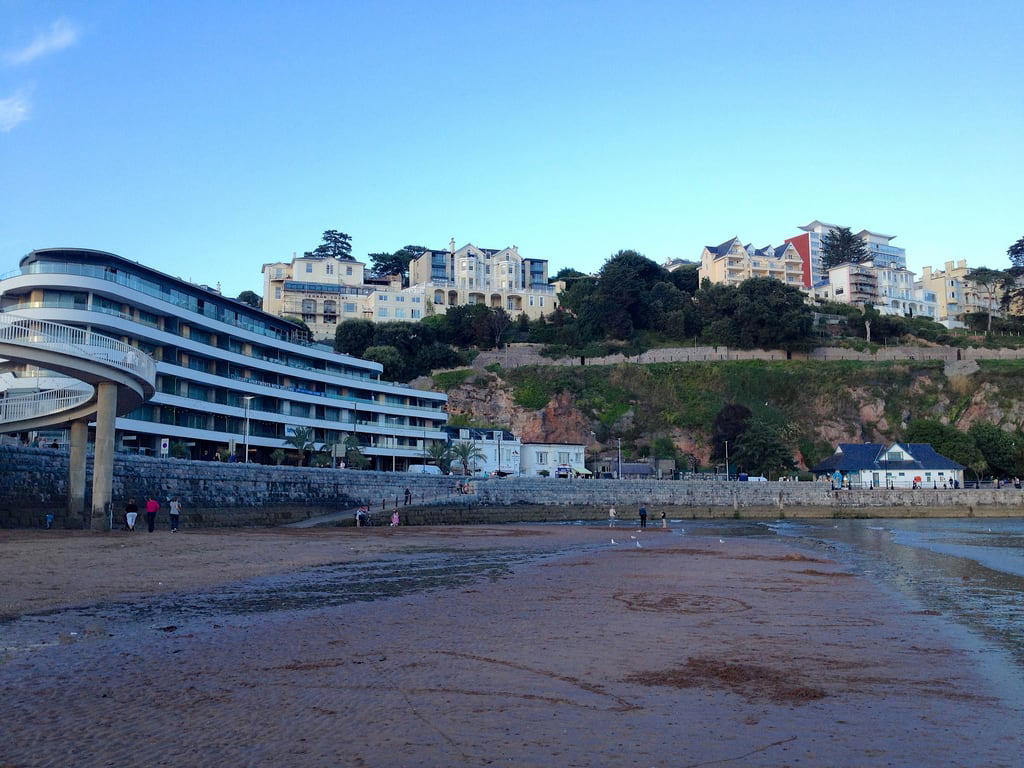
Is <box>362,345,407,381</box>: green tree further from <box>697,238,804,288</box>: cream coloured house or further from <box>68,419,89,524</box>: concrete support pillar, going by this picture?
<box>68,419,89,524</box>: concrete support pillar

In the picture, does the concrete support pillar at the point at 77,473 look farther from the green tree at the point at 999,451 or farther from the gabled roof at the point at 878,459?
the green tree at the point at 999,451

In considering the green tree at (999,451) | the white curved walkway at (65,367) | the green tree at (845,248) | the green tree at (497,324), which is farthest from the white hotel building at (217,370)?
the green tree at (845,248)

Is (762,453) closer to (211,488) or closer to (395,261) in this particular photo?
(211,488)

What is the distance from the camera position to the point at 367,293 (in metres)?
127

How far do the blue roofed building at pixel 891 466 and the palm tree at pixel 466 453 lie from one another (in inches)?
1381

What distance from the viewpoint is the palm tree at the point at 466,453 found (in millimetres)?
76938

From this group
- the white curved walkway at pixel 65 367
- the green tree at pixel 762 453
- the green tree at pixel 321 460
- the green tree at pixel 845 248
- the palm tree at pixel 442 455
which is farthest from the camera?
the green tree at pixel 845 248

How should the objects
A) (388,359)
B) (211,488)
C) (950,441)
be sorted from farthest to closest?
(388,359)
(950,441)
(211,488)

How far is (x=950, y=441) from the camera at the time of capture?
84188mm

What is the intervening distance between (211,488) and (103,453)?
11.4 metres

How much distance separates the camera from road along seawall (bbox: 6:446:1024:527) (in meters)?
35.2

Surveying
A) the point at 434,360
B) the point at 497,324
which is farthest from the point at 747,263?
the point at 434,360

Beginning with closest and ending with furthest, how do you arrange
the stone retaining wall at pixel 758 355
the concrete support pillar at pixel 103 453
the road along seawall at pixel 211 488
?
1. the concrete support pillar at pixel 103 453
2. the road along seawall at pixel 211 488
3. the stone retaining wall at pixel 758 355

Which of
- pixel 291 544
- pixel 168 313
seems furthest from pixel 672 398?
pixel 291 544
